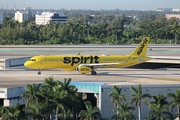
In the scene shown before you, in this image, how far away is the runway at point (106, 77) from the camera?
8575 centimetres

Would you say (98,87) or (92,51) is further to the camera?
(92,51)

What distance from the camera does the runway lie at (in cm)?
8575

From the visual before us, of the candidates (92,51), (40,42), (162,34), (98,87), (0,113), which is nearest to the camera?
(0,113)

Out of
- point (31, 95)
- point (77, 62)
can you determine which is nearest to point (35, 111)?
point (31, 95)

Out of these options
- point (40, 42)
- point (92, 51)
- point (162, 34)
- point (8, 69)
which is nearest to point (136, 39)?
point (162, 34)

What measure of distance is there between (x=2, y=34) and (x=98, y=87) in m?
103

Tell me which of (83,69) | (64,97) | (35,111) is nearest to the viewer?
(35,111)

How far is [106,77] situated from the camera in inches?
3684

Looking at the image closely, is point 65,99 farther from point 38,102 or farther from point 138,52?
point 138,52

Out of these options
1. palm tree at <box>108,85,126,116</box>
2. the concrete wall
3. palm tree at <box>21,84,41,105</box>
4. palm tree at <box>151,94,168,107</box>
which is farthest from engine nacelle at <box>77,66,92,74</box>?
palm tree at <box>21,84,41,105</box>

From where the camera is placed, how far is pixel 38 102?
7069 cm

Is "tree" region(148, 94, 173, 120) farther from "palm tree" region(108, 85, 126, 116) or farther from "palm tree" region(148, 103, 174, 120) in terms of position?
"palm tree" region(108, 85, 126, 116)

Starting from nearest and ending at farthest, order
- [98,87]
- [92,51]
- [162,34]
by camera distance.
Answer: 1. [98,87]
2. [92,51]
3. [162,34]

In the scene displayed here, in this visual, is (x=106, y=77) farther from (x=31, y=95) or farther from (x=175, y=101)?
(x=31, y=95)
